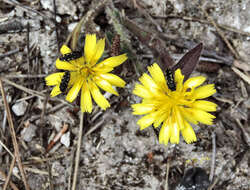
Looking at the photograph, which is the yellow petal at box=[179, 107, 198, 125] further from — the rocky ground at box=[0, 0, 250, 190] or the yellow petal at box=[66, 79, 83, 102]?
the yellow petal at box=[66, 79, 83, 102]

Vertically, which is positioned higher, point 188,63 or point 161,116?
point 188,63

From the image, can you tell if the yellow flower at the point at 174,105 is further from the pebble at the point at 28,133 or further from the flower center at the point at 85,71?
the pebble at the point at 28,133

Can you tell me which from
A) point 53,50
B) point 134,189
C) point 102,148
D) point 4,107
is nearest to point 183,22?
point 53,50

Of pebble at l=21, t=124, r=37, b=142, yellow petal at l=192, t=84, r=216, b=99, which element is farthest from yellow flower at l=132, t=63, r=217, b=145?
pebble at l=21, t=124, r=37, b=142

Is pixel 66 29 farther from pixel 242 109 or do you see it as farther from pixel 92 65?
pixel 242 109

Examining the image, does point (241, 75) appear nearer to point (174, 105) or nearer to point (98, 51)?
point (174, 105)

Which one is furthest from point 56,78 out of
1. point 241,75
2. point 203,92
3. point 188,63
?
point 241,75
